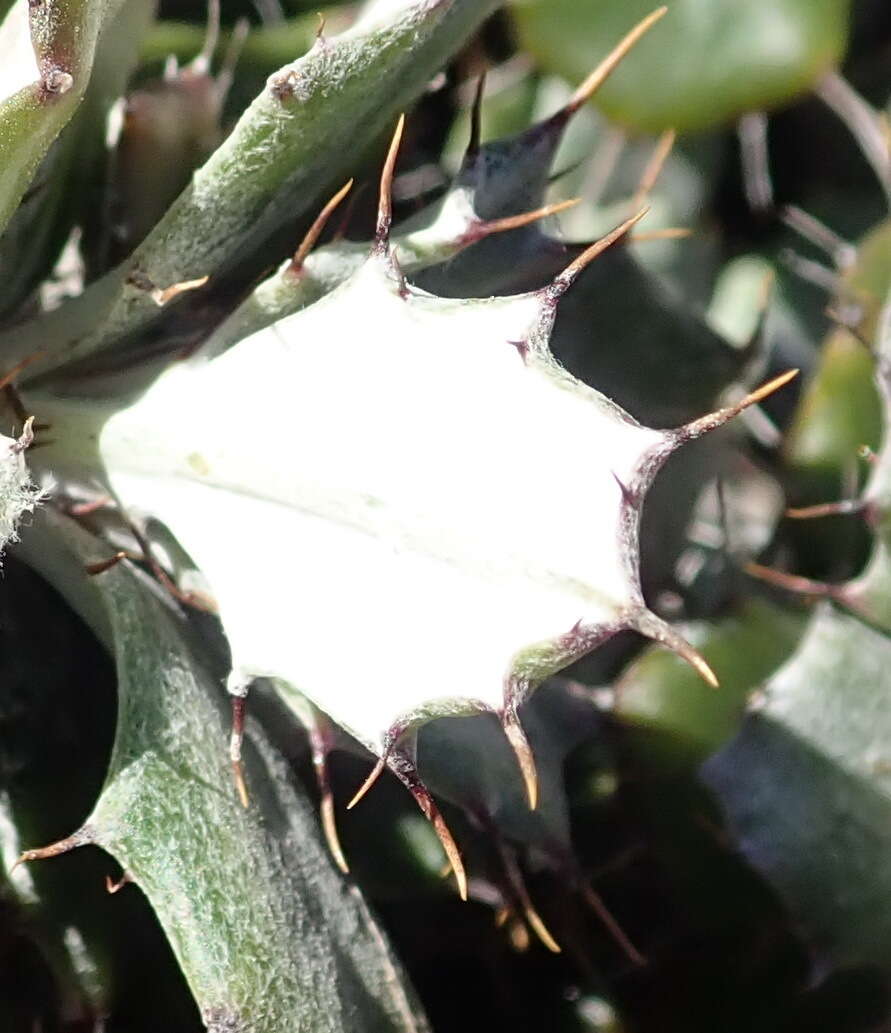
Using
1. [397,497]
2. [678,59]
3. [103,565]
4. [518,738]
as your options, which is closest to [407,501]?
[397,497]

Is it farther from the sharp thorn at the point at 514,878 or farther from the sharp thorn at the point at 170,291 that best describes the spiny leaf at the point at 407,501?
the sharp thorn at the point at 514,878

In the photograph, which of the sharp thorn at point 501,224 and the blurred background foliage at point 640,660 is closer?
the sharp thorn at point 501,224

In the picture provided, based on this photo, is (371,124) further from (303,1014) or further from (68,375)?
(303,1014)

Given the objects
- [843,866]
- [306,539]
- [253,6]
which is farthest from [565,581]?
[253,6]

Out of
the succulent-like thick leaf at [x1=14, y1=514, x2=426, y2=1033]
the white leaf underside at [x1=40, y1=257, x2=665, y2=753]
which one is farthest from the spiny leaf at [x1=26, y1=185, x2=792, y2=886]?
the succulent-like thick leaf at [x1=14, y1=514, x2=426, y2=1033]

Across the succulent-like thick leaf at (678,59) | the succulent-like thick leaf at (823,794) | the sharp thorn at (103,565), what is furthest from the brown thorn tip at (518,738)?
the succulent-like thick leaf at (678,59)

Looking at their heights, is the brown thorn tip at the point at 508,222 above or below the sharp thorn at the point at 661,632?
above
